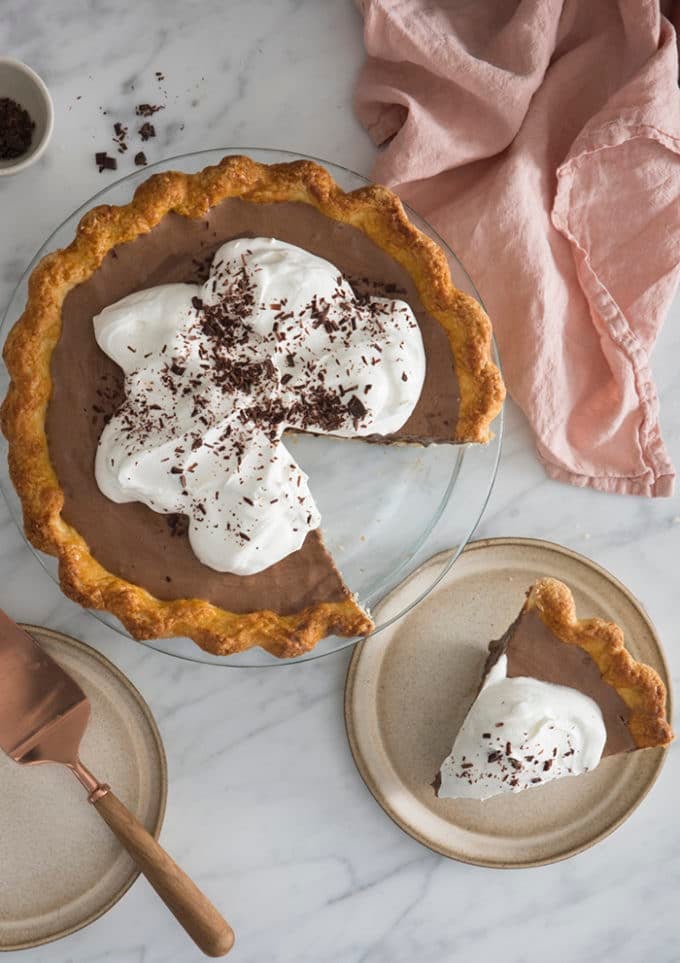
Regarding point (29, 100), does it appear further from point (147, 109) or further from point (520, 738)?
point (520, 738)

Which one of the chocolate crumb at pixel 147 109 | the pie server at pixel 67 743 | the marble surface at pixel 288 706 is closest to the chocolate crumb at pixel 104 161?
the marble surface at pixel 288 706

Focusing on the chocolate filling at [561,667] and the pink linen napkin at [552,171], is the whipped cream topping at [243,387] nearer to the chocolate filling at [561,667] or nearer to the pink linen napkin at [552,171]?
the pink linen napkin at [552,171]

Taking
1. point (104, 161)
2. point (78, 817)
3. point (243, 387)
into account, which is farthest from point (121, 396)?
point (78, 817)

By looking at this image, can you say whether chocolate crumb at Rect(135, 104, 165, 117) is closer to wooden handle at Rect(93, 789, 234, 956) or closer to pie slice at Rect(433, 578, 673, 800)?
pie slice at Rect(433, 578, 673, 800)

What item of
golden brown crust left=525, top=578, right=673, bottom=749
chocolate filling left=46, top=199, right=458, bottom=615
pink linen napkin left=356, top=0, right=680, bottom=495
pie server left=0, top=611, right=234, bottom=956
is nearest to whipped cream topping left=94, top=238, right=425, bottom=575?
chocolate filling left=46, top=199, right=458, bottom=615

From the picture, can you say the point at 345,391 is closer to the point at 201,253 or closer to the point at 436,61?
the point at 201,253

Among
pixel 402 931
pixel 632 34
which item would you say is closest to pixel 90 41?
pixel 632 34
